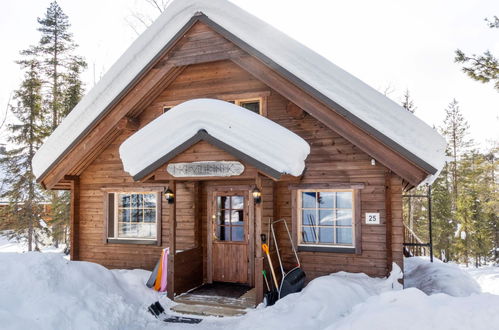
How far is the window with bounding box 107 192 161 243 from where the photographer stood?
8844 millimetres

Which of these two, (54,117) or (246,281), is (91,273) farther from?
(54,117)

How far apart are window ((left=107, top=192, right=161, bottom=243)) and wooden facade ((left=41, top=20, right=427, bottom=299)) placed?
19 cm

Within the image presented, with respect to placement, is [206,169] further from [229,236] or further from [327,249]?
[327,249]

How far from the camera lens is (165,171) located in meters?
6.68

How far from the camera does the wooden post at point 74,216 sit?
9104mm

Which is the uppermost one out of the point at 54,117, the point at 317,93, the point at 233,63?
the point at 54,117

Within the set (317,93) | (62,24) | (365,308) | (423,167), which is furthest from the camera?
(62,24)

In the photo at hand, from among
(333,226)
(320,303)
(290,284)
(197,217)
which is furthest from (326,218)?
(197,217)

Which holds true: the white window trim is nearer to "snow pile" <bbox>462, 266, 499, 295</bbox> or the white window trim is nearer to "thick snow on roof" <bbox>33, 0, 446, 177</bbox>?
"thick snow on roof" <bbox>33, 0, 446, 177</bbox>

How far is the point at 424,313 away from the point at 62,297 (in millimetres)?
5502

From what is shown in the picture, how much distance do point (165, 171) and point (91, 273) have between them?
258 cm

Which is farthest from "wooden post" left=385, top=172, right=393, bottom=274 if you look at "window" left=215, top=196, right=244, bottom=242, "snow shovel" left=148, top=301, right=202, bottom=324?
"snow shovel" left=148, top=301, right=202, bottom=324

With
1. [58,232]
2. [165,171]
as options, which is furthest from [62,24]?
[165,171]

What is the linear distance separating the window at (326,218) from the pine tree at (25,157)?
16330mm
